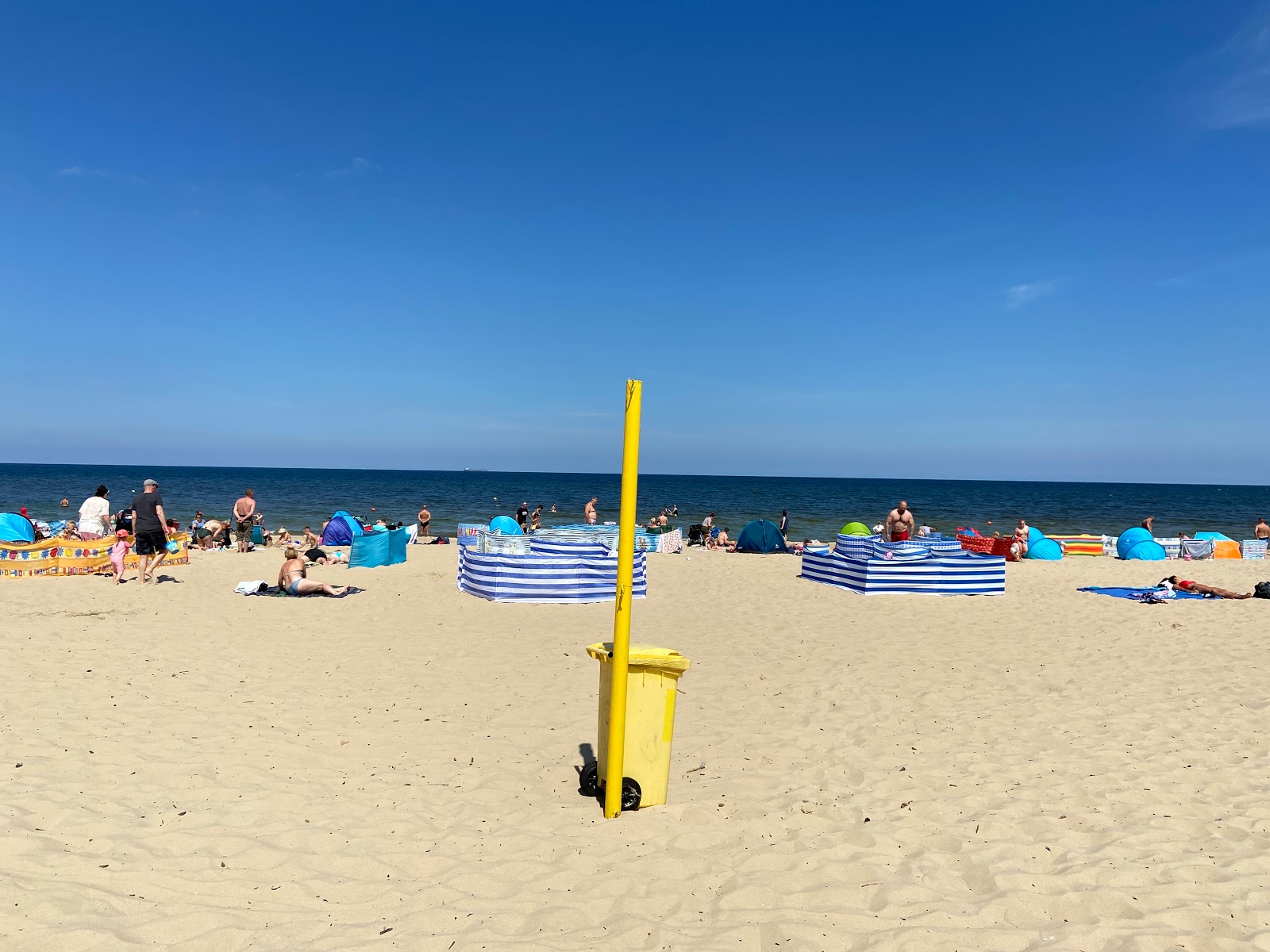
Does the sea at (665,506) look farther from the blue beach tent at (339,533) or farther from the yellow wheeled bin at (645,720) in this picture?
the yellow wheeled bin at (645,720)

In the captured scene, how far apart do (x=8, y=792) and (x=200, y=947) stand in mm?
2480

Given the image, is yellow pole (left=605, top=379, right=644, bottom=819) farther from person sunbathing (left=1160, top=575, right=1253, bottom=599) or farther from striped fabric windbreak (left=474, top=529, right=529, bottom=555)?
person sunbathing (left=1160, top=575, right=1253, bottom=599)

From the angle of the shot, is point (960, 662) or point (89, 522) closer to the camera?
point (960, 662)

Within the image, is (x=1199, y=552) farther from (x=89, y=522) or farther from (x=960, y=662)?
(x=89, y=522)

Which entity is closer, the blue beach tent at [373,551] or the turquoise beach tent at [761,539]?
the blue beach tent at [373,551]

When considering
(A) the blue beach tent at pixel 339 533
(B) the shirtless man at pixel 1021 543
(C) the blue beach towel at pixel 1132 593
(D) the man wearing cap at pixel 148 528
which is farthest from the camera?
(B) the shirtless man at pixel 1021 543

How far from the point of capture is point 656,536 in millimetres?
23828

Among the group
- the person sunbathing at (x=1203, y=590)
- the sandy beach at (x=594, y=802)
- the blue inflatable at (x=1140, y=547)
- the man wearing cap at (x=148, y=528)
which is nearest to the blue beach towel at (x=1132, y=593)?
A: the person sunbathing at (x=1203, y=590)

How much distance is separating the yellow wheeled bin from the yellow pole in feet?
0.24

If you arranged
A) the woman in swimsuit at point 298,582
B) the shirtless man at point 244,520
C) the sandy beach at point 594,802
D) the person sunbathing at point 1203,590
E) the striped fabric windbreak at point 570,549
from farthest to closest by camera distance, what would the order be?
the shirtless man at point 244,520, the person sunbathing at point 1203,590, the striped fabric windbreak at point 570,549, the woman in swimsuit at point 298,582, the sandy beach at point 594,802

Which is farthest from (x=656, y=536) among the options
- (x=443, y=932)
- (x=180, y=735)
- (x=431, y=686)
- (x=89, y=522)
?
(x=443, y=932)

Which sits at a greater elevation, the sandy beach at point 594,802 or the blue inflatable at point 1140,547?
the blue inflatable at point 1140,547

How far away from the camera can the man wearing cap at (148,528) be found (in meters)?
13.2

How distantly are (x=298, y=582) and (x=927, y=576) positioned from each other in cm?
1140
